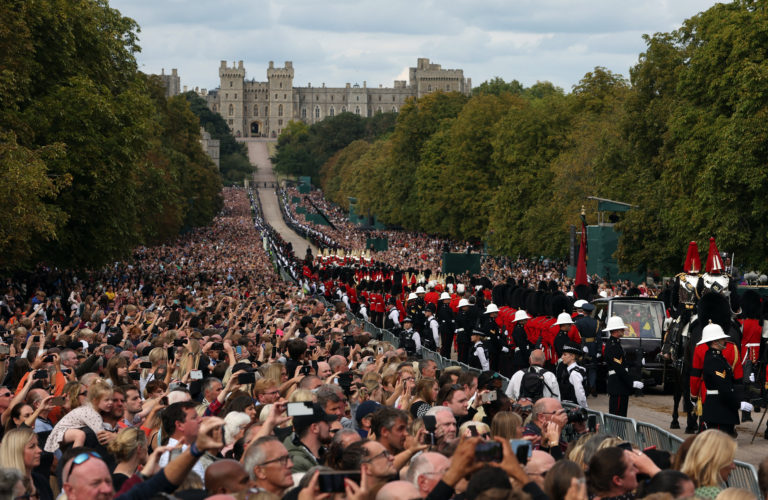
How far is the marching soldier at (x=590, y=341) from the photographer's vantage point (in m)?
19.6

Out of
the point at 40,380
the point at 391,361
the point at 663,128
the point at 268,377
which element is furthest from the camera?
the point at 663,128

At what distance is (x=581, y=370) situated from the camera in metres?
14.0

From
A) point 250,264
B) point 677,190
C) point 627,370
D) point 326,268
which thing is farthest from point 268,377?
point 250,264

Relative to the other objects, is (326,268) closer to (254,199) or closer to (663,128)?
(663,128)

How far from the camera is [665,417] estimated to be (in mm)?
17234

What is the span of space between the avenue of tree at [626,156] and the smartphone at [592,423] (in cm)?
2219

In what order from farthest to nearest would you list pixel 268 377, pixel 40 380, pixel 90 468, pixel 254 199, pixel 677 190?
pixel 254 199, pixel 677 190, pixel 40 380, pixel 268 377, pixel 90 468

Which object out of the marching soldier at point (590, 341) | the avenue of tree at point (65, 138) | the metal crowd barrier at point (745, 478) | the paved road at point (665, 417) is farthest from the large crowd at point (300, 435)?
the avenue of tree at point (65, 138)

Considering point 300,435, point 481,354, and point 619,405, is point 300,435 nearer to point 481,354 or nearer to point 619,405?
point 619,405

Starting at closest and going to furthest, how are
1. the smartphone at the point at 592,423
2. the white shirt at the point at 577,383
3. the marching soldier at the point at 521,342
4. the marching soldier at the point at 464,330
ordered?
the smartphone at the point at 592,423, the white shirt at the point at 577,383, the marching soldier at the point at 521,342, the marching soldier at the point at 464,330

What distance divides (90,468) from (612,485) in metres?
2.80

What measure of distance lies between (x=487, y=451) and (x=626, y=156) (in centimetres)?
4310

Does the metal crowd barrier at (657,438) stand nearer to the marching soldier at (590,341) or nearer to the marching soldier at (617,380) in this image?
the marching soldier at (617,380)

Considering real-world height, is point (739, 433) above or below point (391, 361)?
below
